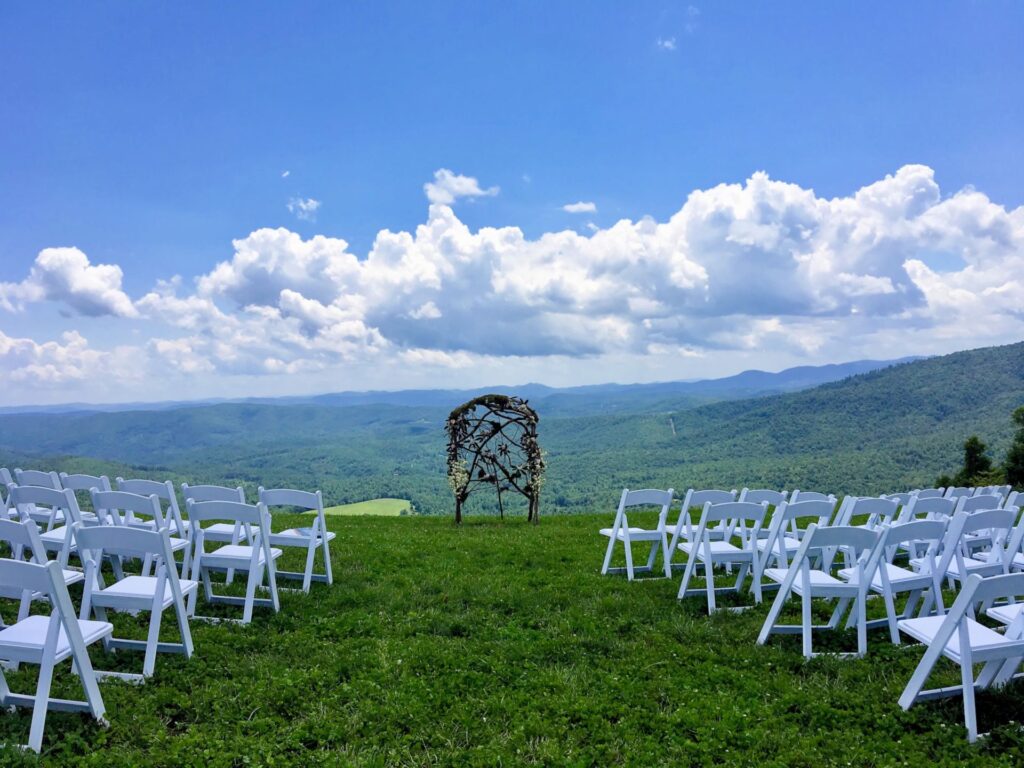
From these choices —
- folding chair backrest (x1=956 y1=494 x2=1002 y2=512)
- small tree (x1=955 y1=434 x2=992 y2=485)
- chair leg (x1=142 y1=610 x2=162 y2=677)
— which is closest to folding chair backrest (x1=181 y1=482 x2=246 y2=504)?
chair leg (x1=142 y1=610 x2=162 y2=677)

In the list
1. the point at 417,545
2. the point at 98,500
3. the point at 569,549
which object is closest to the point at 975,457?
the point at 569,549

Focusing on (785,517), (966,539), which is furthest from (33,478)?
(966,539)

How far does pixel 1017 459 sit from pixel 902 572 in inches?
604

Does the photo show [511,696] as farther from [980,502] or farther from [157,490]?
[980,502]

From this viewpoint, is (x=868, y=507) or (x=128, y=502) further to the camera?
(x=868, y=507)

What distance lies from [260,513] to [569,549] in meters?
5.16

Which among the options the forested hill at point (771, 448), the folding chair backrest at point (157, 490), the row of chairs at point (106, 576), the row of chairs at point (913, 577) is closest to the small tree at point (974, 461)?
the row of chairs at point (913, 577)

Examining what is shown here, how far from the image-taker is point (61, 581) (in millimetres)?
3170

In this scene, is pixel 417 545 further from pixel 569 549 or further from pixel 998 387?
pixel 998 387

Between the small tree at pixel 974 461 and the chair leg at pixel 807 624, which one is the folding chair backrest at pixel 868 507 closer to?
the chair leg at pixel 807 624

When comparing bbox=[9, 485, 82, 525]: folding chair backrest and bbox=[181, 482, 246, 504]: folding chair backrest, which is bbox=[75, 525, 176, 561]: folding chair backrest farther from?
bbox=[181, 482, 246, 504]: folding chair backrest

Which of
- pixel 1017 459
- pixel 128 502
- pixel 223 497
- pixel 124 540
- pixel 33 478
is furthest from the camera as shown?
pixel 1017 459

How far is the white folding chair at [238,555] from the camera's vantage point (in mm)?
5246

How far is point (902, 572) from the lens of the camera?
5152 millimetres
